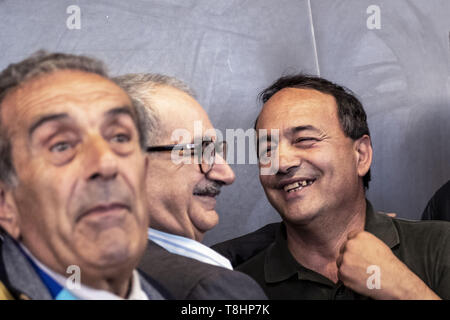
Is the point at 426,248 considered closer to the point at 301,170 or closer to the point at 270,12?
the point at 301,170

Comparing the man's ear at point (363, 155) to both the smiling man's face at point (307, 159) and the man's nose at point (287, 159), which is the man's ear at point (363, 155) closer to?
the smiling man's face at point (307, 159)

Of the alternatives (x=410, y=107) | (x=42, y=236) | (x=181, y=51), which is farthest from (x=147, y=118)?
(x=410, y=107)

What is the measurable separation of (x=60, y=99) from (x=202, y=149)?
542mm

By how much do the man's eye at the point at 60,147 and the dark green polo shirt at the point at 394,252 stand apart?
1.00m

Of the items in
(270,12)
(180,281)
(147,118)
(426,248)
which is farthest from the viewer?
(270,12)

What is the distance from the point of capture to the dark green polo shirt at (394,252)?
1743 millimetres

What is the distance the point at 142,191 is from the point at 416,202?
75.9 inches

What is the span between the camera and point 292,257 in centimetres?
192

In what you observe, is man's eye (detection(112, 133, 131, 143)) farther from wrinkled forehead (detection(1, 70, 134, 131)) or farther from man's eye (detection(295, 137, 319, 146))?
man's eye (detection(295, 137, 319, 146))

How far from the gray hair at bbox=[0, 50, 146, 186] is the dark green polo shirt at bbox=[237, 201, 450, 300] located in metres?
0.88

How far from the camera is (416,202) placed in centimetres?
271

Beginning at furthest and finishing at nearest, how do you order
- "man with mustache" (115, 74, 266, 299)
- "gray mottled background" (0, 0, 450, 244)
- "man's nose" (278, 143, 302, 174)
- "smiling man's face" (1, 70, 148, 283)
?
"gray mottled background" (0, 0, 450, 244) < "man's nose" (278, 143, 302, 174) < "man with mustache" (115, 74, 266, 299) < "smiling man's face" (1, 70, 148, 283)

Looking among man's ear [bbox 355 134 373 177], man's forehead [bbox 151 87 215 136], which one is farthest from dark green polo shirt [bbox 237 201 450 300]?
man's forehead [bbox 151 87 215 136]

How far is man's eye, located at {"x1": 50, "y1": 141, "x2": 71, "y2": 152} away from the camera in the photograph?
97cm
